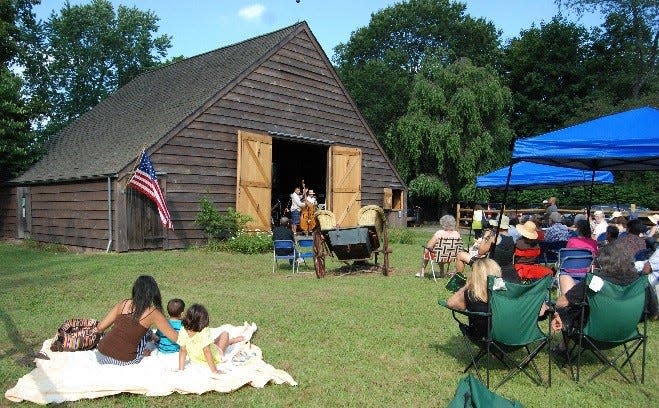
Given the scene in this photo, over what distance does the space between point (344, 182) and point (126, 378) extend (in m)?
14.8

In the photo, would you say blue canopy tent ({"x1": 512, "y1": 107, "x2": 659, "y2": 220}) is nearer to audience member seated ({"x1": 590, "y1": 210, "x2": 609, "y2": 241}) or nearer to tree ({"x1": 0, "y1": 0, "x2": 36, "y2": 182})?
audience member seated ({"x1": 590, "y1": 210, "x2": 609, "y2": 241})

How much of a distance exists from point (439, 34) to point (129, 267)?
3562 cm

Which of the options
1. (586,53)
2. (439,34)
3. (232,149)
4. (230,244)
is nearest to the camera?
(230,244)

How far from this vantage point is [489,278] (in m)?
4.51

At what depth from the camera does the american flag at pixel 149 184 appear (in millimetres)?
13828

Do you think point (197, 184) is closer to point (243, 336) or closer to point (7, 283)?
point (7, 283)

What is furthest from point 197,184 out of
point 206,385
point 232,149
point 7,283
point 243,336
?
point 206,385

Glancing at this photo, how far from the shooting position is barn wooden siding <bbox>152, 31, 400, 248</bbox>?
15.1 metres

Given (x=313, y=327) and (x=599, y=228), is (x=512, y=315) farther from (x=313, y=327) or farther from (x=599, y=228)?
(x=599, y=228)

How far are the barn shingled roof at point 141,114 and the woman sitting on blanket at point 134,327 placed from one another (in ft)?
31.9

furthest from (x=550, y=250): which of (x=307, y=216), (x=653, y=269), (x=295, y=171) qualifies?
(x=295, y=171)

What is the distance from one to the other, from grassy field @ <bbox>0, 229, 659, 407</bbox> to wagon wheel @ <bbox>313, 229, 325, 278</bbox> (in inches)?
9.4

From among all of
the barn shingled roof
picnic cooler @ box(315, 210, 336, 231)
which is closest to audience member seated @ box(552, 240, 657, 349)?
picnic cooler @ box(315, 210, 336, 231)

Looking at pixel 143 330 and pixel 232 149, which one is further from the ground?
pixel 232 149
